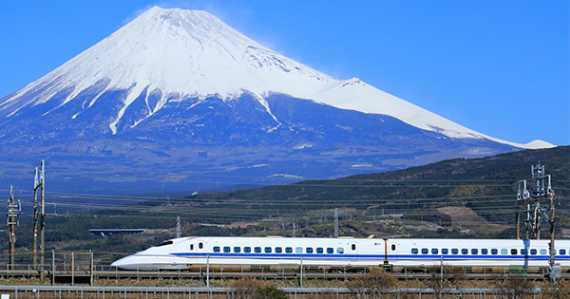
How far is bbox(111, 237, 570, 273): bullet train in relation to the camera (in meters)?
53.8

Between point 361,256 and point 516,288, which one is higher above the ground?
point 361,256

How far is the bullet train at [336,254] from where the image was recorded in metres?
53.8

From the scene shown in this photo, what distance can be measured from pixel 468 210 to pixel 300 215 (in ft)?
106

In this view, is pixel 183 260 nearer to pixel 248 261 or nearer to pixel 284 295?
pixel 248 261

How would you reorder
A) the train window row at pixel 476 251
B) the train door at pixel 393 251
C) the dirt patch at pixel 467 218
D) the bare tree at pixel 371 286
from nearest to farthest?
1. the bare tree at pixel 371 286
2. the train door at pixel 393 251
3. the train window row at pixel 476 251
4. the dirt patch at pixel 467 218

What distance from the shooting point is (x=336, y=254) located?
55.0 m

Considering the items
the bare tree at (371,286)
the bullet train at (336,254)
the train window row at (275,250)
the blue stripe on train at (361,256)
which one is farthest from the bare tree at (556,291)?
the train window row at (275,250)

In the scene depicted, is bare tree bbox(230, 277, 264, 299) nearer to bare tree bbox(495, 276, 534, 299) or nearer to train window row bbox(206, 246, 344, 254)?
train window row bbox(206, 246, 344, 254)

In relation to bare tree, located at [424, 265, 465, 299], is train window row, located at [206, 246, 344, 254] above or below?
above

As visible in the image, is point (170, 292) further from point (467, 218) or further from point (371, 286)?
point (467, 218)

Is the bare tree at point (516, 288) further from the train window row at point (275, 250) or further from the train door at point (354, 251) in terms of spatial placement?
the train window row at point (275, 250)

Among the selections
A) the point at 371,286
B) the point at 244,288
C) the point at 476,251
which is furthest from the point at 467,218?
the point at 244,288

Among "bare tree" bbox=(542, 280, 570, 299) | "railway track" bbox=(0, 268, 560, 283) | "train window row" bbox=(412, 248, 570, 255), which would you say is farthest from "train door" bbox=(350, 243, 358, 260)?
"bare tree" bbox=(542, 280, 570, 299)

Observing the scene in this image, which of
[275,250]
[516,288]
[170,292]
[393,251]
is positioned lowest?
[170,292]
